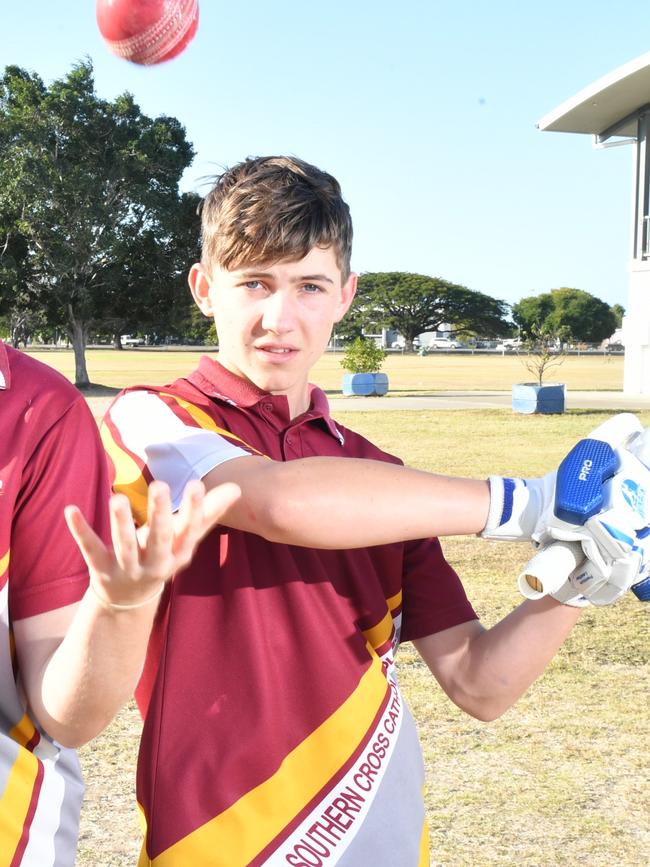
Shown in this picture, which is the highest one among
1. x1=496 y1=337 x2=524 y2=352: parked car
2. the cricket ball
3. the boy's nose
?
the cricket ball

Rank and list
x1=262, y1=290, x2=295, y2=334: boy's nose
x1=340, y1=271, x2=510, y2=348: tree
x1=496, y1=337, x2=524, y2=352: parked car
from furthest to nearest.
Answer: x1=340, y1=271, x2=510, y2=348: tree, x1=496, y1=337, x2=524, y2=352: parked car, x1=262, y1=290, x2=295, y2=334: boy's nose

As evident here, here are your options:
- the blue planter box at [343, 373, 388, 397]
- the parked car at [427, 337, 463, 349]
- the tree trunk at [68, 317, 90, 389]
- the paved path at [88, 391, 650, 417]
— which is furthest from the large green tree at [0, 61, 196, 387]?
the parked car at [427, 337, 463, 349]

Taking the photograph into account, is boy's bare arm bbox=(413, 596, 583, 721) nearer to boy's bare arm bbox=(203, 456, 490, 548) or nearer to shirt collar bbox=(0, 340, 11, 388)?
boy's bare arm bbox=(203, 456, 490, 548)

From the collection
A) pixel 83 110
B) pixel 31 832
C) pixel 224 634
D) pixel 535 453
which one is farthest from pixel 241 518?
pixel 83 110

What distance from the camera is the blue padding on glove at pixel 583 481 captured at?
1486 millimetres

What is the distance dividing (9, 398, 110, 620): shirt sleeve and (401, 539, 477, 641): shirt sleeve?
2.35 feet

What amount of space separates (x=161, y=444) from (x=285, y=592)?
0.31 meters

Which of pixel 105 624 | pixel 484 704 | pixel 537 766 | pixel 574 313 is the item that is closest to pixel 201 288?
pixel 105 624

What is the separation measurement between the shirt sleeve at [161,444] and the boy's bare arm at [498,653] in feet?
2.04

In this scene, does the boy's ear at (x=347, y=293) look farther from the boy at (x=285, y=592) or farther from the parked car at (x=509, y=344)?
the parked car at (x=509, y=344)

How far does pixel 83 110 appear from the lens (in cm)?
3634

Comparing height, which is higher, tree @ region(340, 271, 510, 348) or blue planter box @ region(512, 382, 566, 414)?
tree @ region(340, 271, 510, 348)

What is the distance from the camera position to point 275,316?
173cm

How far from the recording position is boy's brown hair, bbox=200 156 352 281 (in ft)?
5.77
